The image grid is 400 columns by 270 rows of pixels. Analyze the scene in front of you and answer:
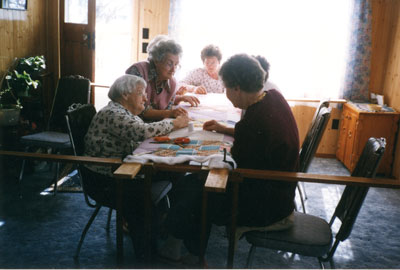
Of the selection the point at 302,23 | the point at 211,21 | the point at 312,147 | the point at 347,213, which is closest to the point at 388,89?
the point at 302,23

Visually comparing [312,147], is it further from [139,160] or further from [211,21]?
[211,21]

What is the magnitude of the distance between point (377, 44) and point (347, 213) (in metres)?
3.50

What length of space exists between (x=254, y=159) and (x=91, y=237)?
56.6 inches

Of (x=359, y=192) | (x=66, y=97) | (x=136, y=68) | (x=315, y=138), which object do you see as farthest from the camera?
(x=66, y=97)

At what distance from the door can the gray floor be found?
1814mm

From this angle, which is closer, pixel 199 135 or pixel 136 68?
pixel 199 135

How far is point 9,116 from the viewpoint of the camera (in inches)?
143

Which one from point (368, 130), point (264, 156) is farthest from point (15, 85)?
point (368, 130)

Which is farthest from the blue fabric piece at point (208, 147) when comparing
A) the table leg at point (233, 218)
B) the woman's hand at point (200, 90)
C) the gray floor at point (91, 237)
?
the woman's hand at point (200, 90)

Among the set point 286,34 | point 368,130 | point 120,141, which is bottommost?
point 368,130

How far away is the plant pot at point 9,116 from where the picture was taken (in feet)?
11.8

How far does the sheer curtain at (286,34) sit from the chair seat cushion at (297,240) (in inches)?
122

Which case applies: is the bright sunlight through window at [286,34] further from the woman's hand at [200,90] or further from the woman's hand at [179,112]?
the woman's hand at [179,112]

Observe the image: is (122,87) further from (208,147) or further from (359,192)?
(359,192)
